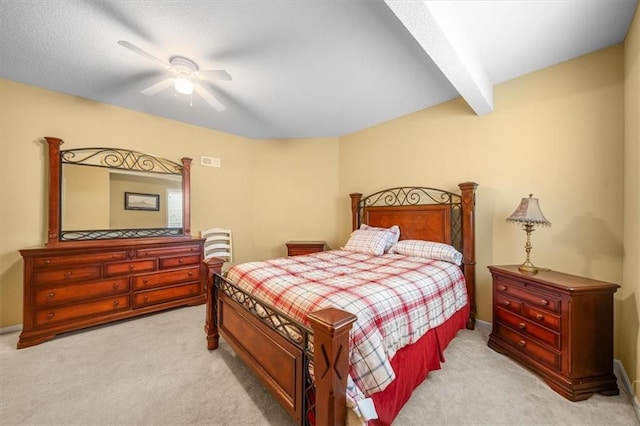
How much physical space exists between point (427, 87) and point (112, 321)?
465 cm

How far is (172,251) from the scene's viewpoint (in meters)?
3.27

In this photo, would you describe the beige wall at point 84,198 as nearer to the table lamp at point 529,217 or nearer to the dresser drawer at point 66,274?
the dresser drawer at point 66,274

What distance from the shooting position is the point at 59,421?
60.5 inches

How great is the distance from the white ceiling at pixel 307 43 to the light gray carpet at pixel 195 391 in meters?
2.53

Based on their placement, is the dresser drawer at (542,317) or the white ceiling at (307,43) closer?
the white ceiling at (307,43)

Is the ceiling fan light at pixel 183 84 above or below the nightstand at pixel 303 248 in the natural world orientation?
above

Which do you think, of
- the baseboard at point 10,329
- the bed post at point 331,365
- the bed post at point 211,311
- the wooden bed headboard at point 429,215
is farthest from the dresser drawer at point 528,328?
the baseboard at point 10,329

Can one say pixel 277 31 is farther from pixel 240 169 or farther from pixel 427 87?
pixel 240 169

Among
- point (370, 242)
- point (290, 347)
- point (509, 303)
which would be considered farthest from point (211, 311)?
point (509, 303)

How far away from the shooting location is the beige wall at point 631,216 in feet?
5.58

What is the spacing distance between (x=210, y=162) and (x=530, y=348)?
4718 millimetres

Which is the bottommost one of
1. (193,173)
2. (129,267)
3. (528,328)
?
(528,328)

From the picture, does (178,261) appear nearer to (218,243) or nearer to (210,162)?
(218,243)

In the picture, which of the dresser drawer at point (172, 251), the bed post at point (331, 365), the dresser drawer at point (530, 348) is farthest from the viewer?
the dresser drawer at point (172, 251)
